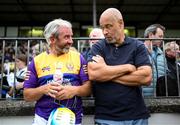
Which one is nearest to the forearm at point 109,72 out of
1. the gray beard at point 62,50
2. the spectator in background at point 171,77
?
the gray beard at point 62,50

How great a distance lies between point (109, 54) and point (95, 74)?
24cm

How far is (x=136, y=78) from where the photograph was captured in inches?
123

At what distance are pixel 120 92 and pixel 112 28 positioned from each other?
0.59 meters

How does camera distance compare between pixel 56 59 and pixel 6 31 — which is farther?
pixel 6 31

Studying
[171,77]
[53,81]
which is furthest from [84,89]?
[171,77]

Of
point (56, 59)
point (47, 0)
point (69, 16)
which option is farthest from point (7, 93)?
point (69, 16)

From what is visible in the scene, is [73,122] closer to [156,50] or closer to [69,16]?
[156,50]

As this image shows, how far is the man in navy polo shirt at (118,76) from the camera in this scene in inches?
122

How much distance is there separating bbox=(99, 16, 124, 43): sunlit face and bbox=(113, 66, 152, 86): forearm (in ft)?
1.15

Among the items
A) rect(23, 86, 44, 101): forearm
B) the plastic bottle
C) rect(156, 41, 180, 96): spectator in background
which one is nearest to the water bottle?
the plastic bottle

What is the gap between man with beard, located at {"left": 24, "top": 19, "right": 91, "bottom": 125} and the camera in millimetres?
3139

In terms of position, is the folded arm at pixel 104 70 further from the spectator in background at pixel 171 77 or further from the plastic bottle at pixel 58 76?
the spectator in background at pixel 171 77

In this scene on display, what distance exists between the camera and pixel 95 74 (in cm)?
318

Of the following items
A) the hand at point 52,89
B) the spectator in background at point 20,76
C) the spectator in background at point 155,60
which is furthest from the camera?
the spectator in background at point 20,76
